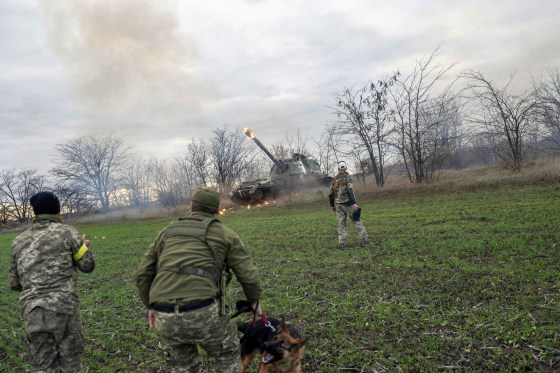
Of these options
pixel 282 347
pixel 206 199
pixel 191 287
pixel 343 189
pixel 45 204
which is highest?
pixel 45 204

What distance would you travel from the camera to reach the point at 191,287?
2914mm

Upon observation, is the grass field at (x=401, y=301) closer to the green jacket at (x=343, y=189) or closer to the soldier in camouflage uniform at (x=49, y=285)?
the green jacket at (x=343, y=189)

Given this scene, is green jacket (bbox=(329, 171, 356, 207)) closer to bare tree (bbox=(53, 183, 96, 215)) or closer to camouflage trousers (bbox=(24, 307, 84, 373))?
A: camouflage trousers (bbox=(24, 307, 84, 373))

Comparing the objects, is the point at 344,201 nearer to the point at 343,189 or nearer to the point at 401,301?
the point at 343,189

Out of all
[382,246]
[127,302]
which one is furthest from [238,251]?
[382,246]

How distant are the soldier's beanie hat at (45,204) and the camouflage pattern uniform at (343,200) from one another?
7210 millimetres

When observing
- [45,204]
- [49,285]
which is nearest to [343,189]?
[45,204]

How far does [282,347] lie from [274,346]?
71 millimetres

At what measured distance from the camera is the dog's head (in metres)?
3.35

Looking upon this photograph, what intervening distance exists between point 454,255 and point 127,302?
690 cm

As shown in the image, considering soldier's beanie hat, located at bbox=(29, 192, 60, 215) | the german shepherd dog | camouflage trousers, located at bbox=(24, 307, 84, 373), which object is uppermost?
soldier's beanie hat, located at bbox=(29, 192, 60, 215)

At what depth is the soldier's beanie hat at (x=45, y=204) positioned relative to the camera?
3.71 m

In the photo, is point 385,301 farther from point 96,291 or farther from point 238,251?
point 96,291

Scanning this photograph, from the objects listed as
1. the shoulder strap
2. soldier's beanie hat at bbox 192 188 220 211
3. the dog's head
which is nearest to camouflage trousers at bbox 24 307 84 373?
the shoulder strap
